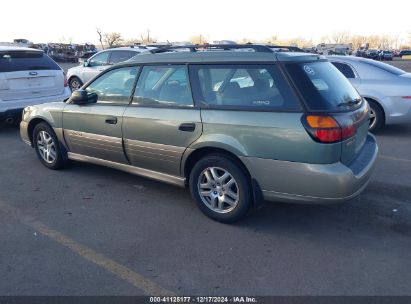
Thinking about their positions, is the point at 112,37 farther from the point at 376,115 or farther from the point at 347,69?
the point at 376,115

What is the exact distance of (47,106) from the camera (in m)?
5.39

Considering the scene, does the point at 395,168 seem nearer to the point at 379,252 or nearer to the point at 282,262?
the point at 379,252

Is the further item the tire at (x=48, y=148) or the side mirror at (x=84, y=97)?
the tire at (x=48, y=148)

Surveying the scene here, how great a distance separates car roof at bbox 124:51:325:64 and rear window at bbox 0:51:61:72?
13.5 feet

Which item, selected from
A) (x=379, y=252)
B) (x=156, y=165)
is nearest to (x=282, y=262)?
(x=379, y=252)

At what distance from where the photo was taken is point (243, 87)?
371cm

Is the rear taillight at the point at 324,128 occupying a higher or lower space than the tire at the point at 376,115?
higher

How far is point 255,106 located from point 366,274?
5.62 feet

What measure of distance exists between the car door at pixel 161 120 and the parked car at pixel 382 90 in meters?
4.69

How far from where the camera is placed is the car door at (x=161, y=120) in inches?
155

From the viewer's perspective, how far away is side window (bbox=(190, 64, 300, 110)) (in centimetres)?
346

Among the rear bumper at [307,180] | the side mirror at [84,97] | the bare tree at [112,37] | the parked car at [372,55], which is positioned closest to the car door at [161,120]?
the side mirror at [84,97]

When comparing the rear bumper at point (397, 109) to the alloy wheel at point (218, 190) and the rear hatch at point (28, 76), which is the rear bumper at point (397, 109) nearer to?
the alloy wheel at point (218, 190)

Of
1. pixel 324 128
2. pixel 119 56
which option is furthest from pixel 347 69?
pixel 119 56
